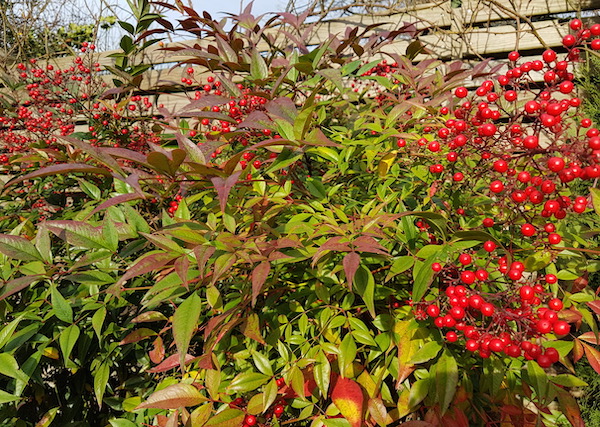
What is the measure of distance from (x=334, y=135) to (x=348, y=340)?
2.09 ft

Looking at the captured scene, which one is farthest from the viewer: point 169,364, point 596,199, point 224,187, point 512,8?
point 512,8

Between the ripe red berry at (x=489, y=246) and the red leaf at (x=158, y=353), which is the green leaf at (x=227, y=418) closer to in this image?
the red leaf at (x=158, y=353)

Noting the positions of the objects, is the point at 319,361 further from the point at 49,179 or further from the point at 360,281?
the point at 49,179

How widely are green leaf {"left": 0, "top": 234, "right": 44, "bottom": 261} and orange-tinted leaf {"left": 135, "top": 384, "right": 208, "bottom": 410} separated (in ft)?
1.13

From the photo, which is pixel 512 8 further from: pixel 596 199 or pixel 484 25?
pixel 596 199

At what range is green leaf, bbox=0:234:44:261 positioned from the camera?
0.79 m

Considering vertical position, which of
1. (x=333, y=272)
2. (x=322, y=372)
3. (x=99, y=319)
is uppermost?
(x=333, y=272)

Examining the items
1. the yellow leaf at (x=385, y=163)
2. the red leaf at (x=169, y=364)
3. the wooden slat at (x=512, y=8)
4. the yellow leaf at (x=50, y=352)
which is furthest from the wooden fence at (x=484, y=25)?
the red leaf at (x=169, y=364)

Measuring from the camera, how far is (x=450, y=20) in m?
2.35

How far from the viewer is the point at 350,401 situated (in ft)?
2.62

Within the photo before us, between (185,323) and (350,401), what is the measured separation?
1.17 ft

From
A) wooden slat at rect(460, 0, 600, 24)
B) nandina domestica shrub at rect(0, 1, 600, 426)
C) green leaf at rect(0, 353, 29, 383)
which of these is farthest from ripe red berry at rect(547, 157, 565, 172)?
wooden slat at rect(460, 0, 600, 24)

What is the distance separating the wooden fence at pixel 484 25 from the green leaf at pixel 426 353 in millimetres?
1693

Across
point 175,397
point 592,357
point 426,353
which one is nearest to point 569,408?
point 592,357
